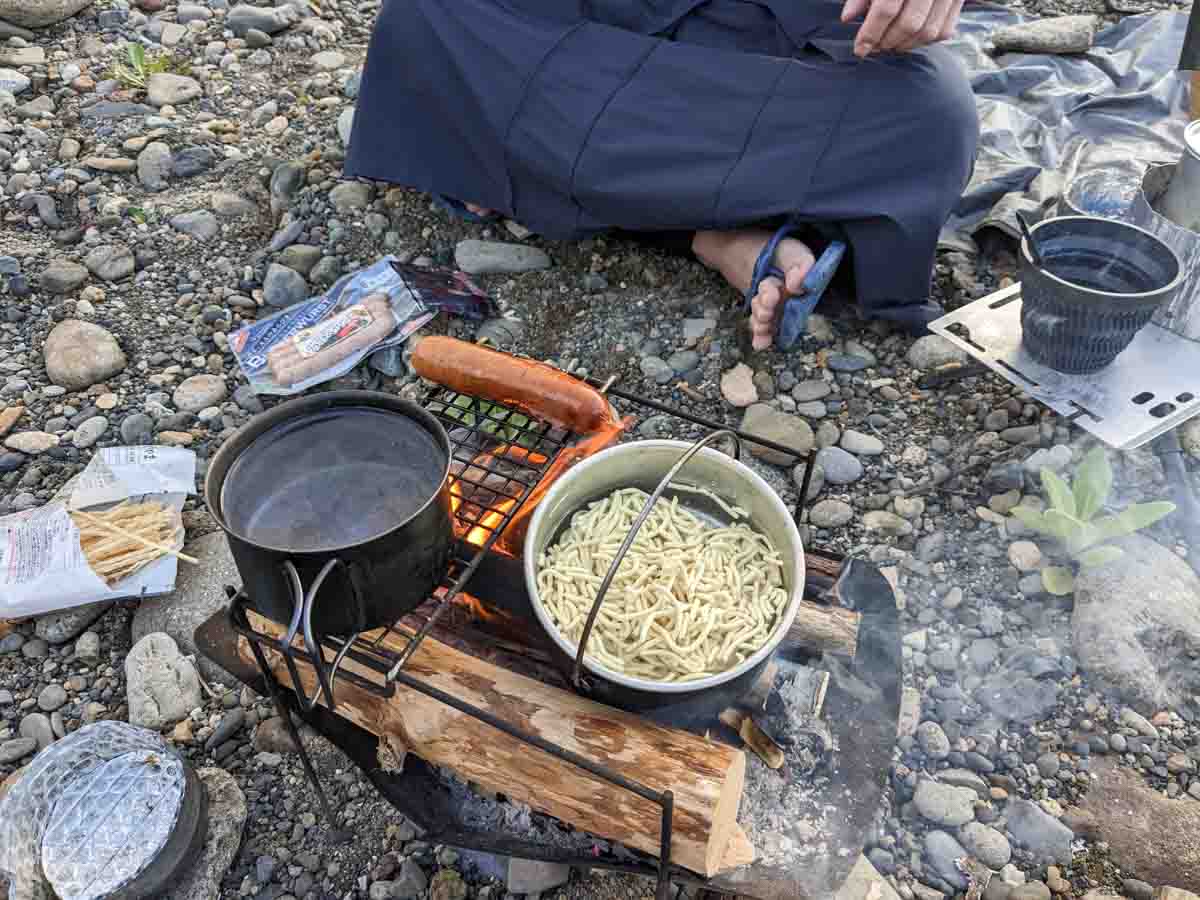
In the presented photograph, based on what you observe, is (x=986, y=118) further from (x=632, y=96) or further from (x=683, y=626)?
(x=683, y=626)

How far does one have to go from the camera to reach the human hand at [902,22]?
9.64 feet

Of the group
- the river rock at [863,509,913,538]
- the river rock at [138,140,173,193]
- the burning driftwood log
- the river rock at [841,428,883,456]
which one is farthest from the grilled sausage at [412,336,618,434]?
the river rock at [138,140,173,193]

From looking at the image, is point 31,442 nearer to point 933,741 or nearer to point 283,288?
point 283,288

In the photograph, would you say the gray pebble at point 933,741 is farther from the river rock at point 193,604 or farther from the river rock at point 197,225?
the river rock at point 197,225

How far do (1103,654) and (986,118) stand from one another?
3048 millimetres

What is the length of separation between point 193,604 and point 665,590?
170 cm

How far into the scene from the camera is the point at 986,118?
458 cm

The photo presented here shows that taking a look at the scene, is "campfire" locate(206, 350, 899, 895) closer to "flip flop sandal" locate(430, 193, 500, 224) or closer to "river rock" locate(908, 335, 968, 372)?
"river rock" locate(908, 335, 968, 372)

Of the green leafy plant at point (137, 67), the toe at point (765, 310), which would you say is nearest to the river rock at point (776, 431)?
the toe at point (765, 310)

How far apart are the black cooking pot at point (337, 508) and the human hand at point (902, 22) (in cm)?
210

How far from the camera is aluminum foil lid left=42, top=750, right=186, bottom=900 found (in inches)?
85.4

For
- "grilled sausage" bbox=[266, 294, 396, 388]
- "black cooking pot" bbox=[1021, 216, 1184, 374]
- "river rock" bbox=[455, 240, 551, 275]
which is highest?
"black cooking pot" bbox=[1021, 216, 1184, 374]

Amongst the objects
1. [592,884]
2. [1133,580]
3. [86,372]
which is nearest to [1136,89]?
[1133,580]

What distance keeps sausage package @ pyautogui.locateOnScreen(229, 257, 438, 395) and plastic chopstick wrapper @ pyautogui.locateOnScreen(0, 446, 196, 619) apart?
0.50m
